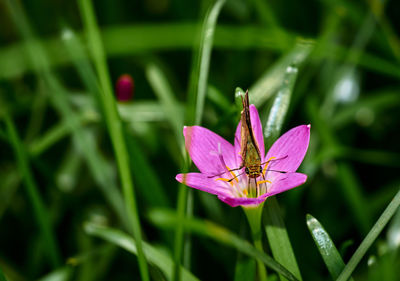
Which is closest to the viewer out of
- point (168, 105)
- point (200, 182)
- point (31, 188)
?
point (200, 182)

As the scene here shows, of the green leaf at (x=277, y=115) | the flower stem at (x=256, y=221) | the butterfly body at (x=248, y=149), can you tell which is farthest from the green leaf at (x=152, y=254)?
the green leaf at (x=277, y=115)

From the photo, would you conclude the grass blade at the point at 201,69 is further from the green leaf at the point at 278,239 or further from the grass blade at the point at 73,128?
the grass blade at the point at 73,128

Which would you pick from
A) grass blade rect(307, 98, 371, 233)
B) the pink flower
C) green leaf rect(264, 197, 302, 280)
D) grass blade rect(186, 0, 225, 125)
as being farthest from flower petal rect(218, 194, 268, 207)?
grass blade rect(307, 98, 371, 233)

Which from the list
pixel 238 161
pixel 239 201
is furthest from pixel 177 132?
pixel 239 201

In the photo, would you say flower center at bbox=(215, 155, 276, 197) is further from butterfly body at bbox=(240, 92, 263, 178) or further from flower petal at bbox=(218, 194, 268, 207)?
flower petal at bbox=(218, 194, 268, 207)

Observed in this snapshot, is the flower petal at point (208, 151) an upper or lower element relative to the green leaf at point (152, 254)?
upper

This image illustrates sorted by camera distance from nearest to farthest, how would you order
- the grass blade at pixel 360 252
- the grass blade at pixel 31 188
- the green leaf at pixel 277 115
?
1. the grass blade at pixel 360 252
2. the green leaf at pixel 277 115
3. the grass blade at pixel 31 188

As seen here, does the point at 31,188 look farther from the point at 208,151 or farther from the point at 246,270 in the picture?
the point at 246,270
